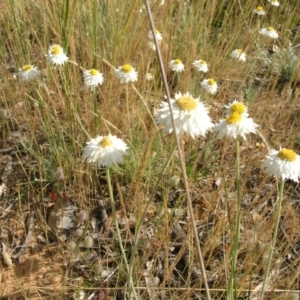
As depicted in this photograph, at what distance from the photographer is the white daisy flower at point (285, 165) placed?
1128 millimetres

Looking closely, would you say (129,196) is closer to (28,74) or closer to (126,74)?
(126,74)

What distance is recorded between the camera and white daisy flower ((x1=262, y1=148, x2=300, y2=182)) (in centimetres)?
113

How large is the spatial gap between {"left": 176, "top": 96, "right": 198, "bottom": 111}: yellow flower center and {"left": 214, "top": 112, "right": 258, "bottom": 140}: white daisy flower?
120 millimetres

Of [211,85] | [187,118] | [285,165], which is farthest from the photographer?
[211,85]

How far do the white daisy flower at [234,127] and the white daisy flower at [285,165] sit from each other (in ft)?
0.40

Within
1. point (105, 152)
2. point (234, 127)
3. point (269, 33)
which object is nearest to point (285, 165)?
point (234, 127)

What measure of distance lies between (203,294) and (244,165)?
0.78m

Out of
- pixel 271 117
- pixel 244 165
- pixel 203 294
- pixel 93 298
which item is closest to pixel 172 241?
pixel 203 294

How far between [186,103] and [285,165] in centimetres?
36

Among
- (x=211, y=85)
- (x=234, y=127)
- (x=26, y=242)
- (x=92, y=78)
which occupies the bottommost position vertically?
(x=26, y=242)

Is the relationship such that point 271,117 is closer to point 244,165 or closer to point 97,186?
point 244,165

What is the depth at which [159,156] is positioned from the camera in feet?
6.03

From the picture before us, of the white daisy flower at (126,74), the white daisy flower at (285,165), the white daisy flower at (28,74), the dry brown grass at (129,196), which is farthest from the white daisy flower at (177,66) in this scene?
the white daisy flower at (285,165)

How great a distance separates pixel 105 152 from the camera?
1.19m
